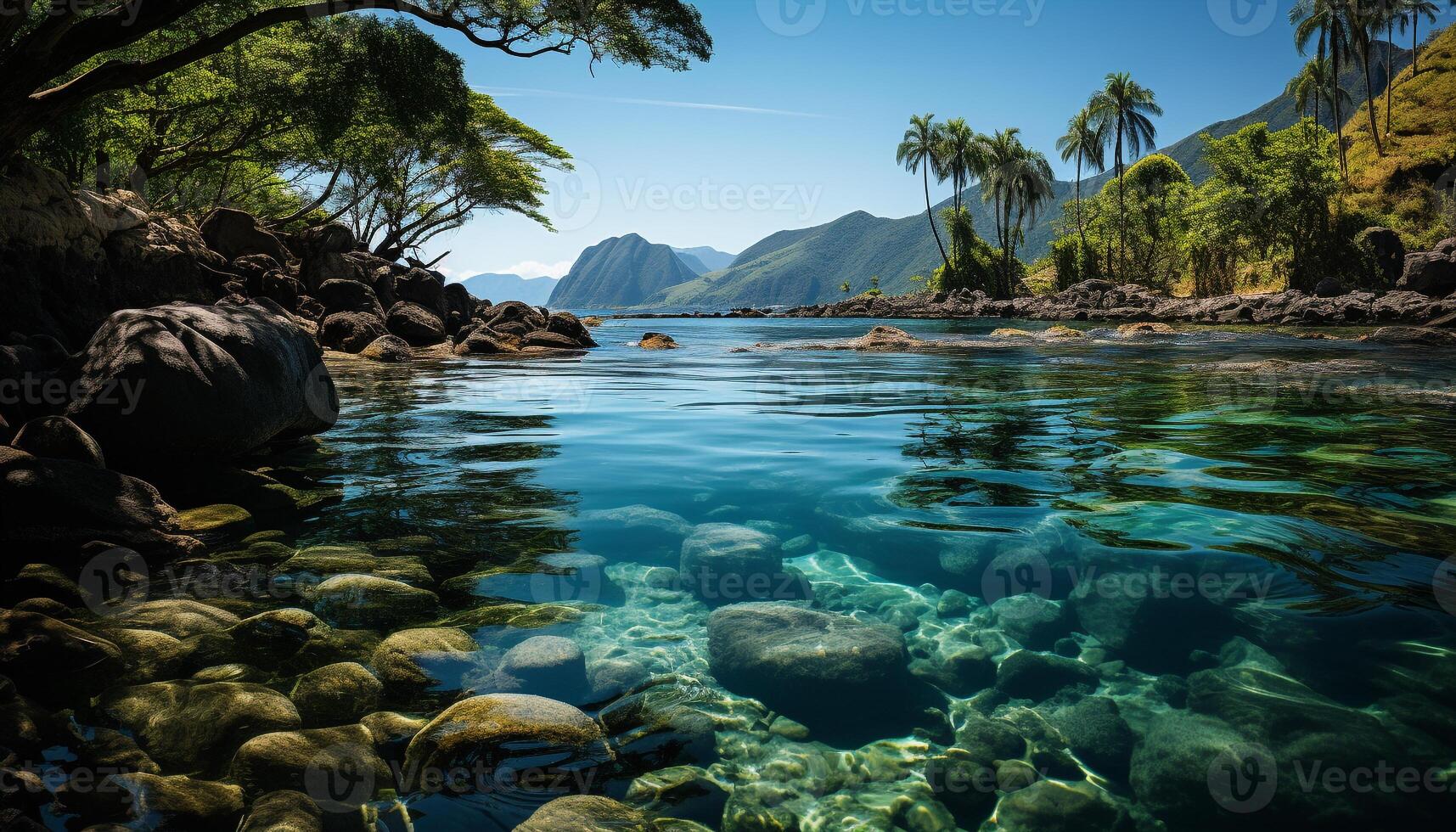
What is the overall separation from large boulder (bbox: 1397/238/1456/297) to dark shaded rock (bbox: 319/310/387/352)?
33.2 m

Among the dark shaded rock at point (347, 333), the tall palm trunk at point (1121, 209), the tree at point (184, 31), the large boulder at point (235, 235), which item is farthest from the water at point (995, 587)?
the tall palm trunk at point (1121, 209)

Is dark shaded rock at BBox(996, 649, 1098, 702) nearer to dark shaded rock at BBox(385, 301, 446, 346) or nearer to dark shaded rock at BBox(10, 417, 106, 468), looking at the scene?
dark shaded rock at BBox(10, 417, 106, 468)

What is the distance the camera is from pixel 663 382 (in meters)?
12.8

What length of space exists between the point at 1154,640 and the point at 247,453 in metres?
6.66

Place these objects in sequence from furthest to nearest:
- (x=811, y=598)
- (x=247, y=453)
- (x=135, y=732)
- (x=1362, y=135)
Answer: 1. (x=1362, y=135)
2. (x=247, y=453)
3. (x=811, y=598)
4. (x=135, y=732)

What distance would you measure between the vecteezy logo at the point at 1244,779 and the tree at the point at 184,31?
7685 millimetres

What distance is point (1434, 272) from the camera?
76.3ft

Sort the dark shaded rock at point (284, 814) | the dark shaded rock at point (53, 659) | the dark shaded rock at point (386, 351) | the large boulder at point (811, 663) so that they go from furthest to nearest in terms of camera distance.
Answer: the dark shaded rock at point (386, 351)
the large boulder at point (811, 663)
the dark shaded rock at point (53, 659)
the dark shaded rock at point (284, 814)

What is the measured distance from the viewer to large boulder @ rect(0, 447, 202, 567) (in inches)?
149

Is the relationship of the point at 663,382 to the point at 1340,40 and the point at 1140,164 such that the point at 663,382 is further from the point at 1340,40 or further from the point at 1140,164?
the point at 1140,164

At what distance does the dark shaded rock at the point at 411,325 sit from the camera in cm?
2155

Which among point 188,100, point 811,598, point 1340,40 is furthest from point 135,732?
point 1340,40

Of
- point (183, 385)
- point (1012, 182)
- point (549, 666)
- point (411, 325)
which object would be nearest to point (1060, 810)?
point (549, 666)

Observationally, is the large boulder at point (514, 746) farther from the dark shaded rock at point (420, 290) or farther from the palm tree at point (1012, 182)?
the palm tree at point (1012, 182)
